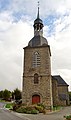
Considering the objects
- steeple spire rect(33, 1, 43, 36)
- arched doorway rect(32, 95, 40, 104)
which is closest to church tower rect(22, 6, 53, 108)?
arched doorway rect(32, 95, 40, 104)

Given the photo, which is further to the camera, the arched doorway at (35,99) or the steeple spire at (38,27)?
the steeple spire at (38,27)

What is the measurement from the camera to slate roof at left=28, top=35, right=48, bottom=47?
31469mm

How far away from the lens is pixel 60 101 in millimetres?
39406

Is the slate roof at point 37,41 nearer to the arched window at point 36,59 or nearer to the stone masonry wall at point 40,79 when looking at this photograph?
the stone masonry wall at point 40,79

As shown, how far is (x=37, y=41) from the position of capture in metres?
31.6

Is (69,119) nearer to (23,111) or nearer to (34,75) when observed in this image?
(23,111)

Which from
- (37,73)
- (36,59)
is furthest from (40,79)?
(36,59)

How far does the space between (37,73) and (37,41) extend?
5373 mm

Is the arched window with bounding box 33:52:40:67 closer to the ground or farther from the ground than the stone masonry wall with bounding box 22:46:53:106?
farther from the ground

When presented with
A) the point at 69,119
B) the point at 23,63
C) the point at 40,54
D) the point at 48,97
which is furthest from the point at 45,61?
the point at 69,119

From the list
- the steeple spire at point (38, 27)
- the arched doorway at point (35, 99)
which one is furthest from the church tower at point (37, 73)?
the steeple spire at point (38, 27)

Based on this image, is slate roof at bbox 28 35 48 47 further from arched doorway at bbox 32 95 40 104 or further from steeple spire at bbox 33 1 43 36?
arched doorway at bbox 32 95 40 104

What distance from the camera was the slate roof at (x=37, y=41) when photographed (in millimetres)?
31469

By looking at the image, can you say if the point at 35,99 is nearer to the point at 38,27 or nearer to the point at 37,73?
the point at 37,73
